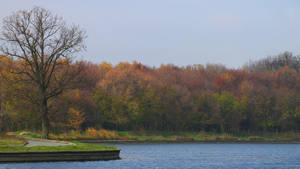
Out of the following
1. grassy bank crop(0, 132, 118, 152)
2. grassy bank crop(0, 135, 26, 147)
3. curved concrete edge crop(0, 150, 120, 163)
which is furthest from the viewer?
Result: grassy bank crop(0, 135, 26, 147)

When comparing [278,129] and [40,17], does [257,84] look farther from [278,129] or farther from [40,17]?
[40,17]

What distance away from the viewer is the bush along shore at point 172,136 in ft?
293

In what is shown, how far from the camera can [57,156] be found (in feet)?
137

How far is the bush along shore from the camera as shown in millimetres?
89419

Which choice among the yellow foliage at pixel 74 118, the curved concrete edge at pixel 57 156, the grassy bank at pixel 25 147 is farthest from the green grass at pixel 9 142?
the yellow foliage at pixel 74 118

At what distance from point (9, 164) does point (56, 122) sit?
47.0 m

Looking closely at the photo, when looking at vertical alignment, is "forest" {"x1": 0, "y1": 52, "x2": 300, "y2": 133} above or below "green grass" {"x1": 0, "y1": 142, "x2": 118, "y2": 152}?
above

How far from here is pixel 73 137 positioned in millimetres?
84875

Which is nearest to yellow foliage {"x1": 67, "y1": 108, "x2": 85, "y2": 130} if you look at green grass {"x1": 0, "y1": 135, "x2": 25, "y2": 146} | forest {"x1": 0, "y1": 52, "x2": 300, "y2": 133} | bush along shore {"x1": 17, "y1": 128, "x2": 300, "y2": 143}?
forest {"x1": 0, "y1": 52, "x2": 300, "y2": 133}

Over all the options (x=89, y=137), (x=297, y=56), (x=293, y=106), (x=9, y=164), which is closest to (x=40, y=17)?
(x=9, y=164)

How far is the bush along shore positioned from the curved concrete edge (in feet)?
130

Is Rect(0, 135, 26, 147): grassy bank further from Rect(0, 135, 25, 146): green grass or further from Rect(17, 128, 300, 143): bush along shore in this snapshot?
Rect(17, 128, 300, 143): bush along shore

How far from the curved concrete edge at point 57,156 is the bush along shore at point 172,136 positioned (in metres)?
39.6

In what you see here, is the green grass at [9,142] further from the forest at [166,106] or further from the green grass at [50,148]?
the forest at [166,106]
